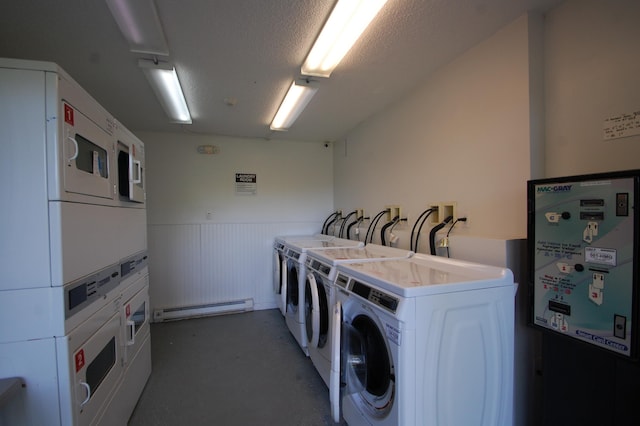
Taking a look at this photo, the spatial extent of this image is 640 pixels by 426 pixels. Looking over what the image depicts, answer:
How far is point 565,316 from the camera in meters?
1.20

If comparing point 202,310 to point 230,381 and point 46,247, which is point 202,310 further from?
point 46,247

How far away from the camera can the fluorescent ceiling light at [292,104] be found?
7.60ft

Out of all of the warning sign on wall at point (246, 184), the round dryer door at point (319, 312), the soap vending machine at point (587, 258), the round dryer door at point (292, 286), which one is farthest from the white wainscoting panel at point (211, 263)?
the soap vending machine at point (587, 258)

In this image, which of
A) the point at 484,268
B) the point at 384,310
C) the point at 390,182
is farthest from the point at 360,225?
the point at 384,310

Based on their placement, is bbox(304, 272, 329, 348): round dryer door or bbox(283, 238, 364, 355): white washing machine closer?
bbox(304, 272, 329, 348): round dryer door

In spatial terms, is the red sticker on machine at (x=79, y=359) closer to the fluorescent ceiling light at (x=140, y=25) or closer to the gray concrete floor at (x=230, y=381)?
the gray concrete floor at (x=230, y=381)

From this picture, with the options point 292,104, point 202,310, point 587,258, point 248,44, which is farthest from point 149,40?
point 202,310

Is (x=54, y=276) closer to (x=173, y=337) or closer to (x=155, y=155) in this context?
(x=173, y=337)

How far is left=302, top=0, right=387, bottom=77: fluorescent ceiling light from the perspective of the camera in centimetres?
137

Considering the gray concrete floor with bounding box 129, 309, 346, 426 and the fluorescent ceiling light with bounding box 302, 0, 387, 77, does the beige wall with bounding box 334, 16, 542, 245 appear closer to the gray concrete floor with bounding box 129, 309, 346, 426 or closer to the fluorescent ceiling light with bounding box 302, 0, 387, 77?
the fluorescent ceiling light with bounding box 302, 0, 387, 77

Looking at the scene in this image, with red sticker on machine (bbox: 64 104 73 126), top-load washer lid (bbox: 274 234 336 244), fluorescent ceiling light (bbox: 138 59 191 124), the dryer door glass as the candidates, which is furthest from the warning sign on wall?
red sticker on machine (bbox: 64 104 73 126)

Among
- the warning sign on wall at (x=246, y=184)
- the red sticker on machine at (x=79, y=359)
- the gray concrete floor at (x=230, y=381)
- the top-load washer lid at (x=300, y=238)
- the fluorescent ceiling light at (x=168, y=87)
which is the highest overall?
the fluorescent ceiling light at (x=168, y=87)

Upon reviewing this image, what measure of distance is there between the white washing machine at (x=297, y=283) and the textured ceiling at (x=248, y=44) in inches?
56.4

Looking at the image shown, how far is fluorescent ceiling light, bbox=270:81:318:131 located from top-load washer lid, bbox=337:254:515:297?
1.50 m
